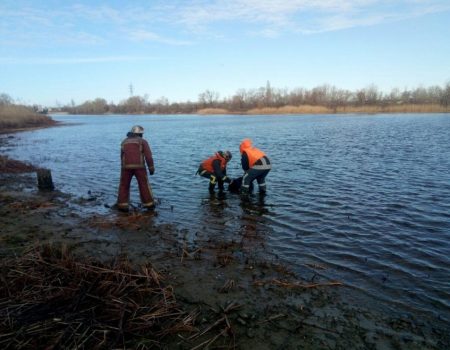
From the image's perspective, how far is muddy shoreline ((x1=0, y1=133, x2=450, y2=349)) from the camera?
390 centimetres

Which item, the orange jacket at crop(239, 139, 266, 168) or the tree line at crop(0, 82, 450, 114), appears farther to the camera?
the tree line at crop(0, 82, 450, 114)

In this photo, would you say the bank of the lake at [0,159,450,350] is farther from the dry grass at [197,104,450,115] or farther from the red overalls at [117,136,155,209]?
the dry grass at [197,104,450,115]

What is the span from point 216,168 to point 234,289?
5.98 m

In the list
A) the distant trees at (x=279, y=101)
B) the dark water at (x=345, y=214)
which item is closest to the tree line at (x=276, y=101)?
the distant trees at (x=279, y=101)

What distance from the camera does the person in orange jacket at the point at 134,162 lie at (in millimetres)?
8734

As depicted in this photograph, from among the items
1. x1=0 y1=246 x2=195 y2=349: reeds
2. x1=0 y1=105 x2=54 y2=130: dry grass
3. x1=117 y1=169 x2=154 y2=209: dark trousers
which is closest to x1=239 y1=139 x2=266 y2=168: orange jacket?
x1=117 y1=169 x2=154 y2=209: dark trousers

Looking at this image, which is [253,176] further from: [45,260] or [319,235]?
[45,260]

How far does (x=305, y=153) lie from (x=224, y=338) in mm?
17238

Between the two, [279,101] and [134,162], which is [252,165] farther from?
[279,101]

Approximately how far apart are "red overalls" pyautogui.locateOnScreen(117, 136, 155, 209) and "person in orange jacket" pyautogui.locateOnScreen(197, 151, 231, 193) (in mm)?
2372

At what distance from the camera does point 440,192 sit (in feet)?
35.1

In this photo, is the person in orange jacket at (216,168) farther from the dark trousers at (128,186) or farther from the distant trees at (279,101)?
the distant trees at (279,101)

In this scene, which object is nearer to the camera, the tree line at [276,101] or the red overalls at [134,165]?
the red overalls at [134,165]

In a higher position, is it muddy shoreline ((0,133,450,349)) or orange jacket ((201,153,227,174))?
orange jacket ((201,153,227,174))
